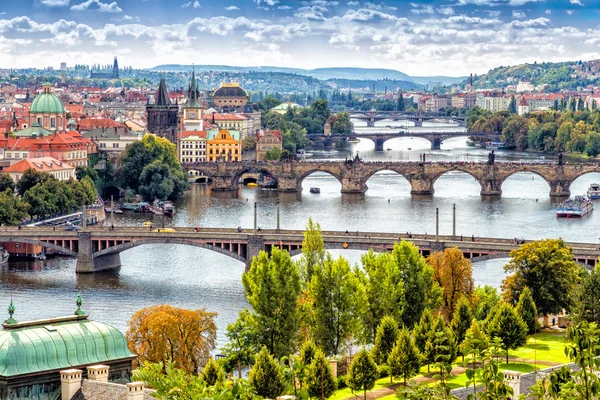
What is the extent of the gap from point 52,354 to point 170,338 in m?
13.2

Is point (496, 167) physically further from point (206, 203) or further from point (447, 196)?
point (206, 203)

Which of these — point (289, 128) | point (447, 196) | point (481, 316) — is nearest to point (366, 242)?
point (481, 316)

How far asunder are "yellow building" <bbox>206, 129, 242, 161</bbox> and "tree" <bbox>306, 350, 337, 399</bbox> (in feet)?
284

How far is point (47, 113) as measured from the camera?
362 feet

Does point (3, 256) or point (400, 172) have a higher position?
point (400, 172)

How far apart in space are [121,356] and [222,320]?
72.2ft

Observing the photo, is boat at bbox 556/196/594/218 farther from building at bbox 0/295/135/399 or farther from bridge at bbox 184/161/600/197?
building at bbox 0/295/135/399

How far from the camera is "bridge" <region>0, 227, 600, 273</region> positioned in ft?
195

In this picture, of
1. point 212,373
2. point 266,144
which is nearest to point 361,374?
point 212,373

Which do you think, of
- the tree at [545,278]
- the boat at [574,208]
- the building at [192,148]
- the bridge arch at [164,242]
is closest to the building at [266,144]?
the building at [192,148]

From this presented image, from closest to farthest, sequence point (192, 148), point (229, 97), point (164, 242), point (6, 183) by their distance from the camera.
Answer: point (164, 242) < point (6, 183) < point (192, 148) < point (229, 97)

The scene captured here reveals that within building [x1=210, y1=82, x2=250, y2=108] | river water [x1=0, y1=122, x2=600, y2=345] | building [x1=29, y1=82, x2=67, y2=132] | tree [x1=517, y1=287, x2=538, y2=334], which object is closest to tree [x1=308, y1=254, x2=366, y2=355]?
tree [x1=517, y1=287, x2=538, y2=334]

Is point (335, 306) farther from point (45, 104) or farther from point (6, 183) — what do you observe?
point (45, 104)

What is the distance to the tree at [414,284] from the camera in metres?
45.3
